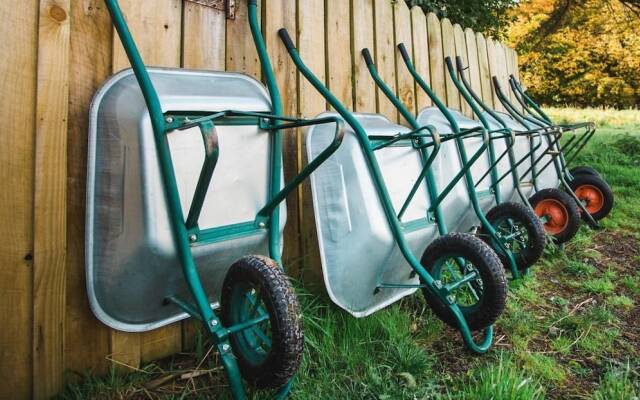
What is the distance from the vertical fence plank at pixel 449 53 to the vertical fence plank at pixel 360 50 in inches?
34.6

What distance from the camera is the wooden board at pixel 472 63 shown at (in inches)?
133

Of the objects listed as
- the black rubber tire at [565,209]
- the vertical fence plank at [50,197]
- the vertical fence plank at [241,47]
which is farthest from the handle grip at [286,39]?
the black rubber tire at [565,209]

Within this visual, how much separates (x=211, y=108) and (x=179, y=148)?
16cm

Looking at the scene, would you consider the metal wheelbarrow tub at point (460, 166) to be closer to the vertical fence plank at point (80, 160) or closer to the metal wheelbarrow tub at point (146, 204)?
the metal wheelbarrow tub at point (146, 204)

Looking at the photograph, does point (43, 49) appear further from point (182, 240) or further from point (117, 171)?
point (182, 240)

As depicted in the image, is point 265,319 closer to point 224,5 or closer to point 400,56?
point 224,5

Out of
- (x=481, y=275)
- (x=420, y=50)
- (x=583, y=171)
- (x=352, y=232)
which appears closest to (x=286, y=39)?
(x=352, y=232)

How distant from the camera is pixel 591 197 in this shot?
137 inches

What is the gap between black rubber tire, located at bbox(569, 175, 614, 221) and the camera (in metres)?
3.38

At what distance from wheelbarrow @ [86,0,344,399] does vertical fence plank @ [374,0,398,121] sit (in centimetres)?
122

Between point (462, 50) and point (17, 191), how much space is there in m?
2.95

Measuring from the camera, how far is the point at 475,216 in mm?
2381

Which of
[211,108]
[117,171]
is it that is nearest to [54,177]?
[117,171]

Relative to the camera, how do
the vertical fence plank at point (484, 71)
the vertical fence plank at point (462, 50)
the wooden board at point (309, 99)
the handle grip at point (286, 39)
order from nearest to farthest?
the handle grip at point (286, 39), the wooden board at point (309, 99), the vertical fence plank at point (462, 50), the vertical fence plank at point (484, 71)
